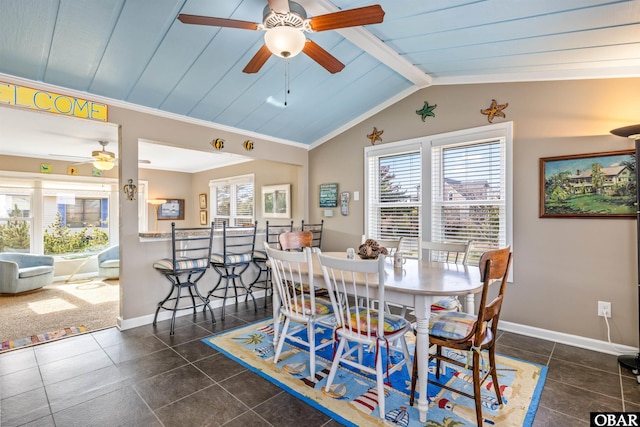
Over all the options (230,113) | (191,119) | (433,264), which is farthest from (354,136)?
(433,264)

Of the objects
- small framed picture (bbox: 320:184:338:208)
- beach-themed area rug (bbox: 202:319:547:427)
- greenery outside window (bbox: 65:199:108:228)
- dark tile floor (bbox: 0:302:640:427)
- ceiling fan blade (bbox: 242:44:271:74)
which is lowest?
dark tile floor (bbox: 0:302:640:427)

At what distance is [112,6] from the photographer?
203 centimetres

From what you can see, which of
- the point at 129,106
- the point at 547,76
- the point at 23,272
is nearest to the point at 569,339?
the point at 547,76

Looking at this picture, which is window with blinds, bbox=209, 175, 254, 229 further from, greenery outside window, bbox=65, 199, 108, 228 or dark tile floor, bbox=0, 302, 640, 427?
dark tile floor, bbox=0, 302, 640, 427

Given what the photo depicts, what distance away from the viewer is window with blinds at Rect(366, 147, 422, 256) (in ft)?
12.8

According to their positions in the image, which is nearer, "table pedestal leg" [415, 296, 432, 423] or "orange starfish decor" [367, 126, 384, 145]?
"table pedestal leg" [415, 296, 432, 423]

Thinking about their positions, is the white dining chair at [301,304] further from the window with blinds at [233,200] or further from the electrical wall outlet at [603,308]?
the window with blinds at [233,200]

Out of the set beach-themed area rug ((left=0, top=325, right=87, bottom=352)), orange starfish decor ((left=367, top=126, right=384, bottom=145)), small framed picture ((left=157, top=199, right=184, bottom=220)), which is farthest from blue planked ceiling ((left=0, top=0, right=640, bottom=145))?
small framed picture ((left=157, top=199, right=184, bottom=220))

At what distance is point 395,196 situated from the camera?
411 centimetres

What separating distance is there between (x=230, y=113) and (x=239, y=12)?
153 cm

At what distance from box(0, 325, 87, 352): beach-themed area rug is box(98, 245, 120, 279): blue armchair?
2.49 meters

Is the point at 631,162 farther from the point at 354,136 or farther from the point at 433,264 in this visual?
the point at 354,136

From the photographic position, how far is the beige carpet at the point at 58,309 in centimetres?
336

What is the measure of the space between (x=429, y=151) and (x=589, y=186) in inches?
60.5
